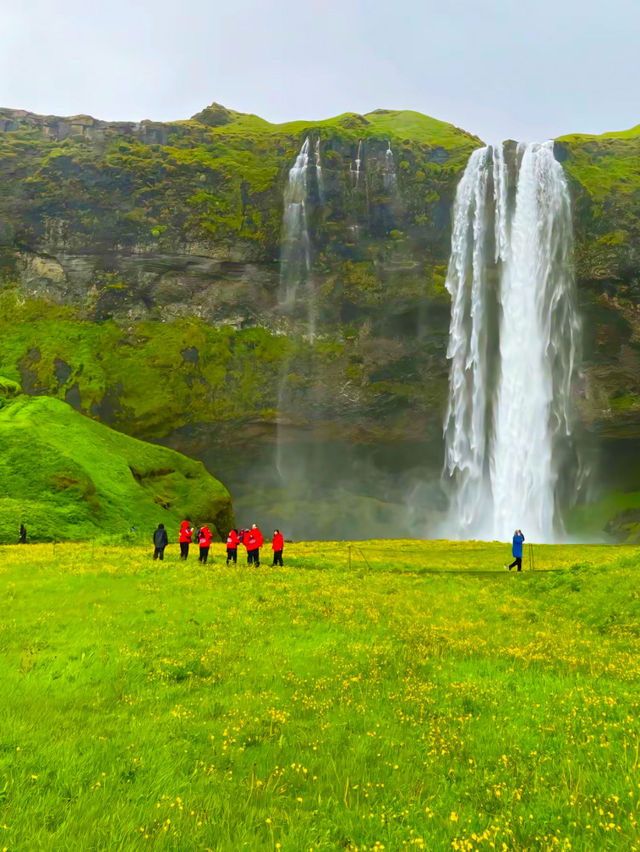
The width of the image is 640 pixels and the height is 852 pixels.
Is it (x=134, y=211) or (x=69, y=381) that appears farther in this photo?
(x=134, y=211)

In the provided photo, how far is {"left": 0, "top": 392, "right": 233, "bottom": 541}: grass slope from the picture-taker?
119 ft

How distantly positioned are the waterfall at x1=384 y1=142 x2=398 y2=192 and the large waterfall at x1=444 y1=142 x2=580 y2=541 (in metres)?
8.58

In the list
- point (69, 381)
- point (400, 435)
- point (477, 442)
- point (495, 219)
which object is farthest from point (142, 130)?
point (477, 442)

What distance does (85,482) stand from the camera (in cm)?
3931

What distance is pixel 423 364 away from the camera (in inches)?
2758

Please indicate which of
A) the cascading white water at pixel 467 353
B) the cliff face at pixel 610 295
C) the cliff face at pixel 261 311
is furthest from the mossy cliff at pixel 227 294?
the cliff face at pixel 610 295

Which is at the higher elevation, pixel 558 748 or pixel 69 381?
pixel 69 381

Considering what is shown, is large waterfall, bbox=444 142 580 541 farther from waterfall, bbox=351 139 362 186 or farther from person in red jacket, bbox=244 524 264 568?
person in red jacket, bbox=244 524 264 568

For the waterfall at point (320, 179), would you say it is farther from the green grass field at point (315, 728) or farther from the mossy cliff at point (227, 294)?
the green grass field at point (315, 728)

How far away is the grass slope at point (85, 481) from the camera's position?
36.3m

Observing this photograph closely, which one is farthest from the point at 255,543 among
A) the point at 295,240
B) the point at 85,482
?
the point at 295,240

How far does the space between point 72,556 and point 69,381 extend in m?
49.3

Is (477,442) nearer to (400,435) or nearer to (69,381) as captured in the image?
(400,435)

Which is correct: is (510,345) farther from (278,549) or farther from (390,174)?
(278,549)
